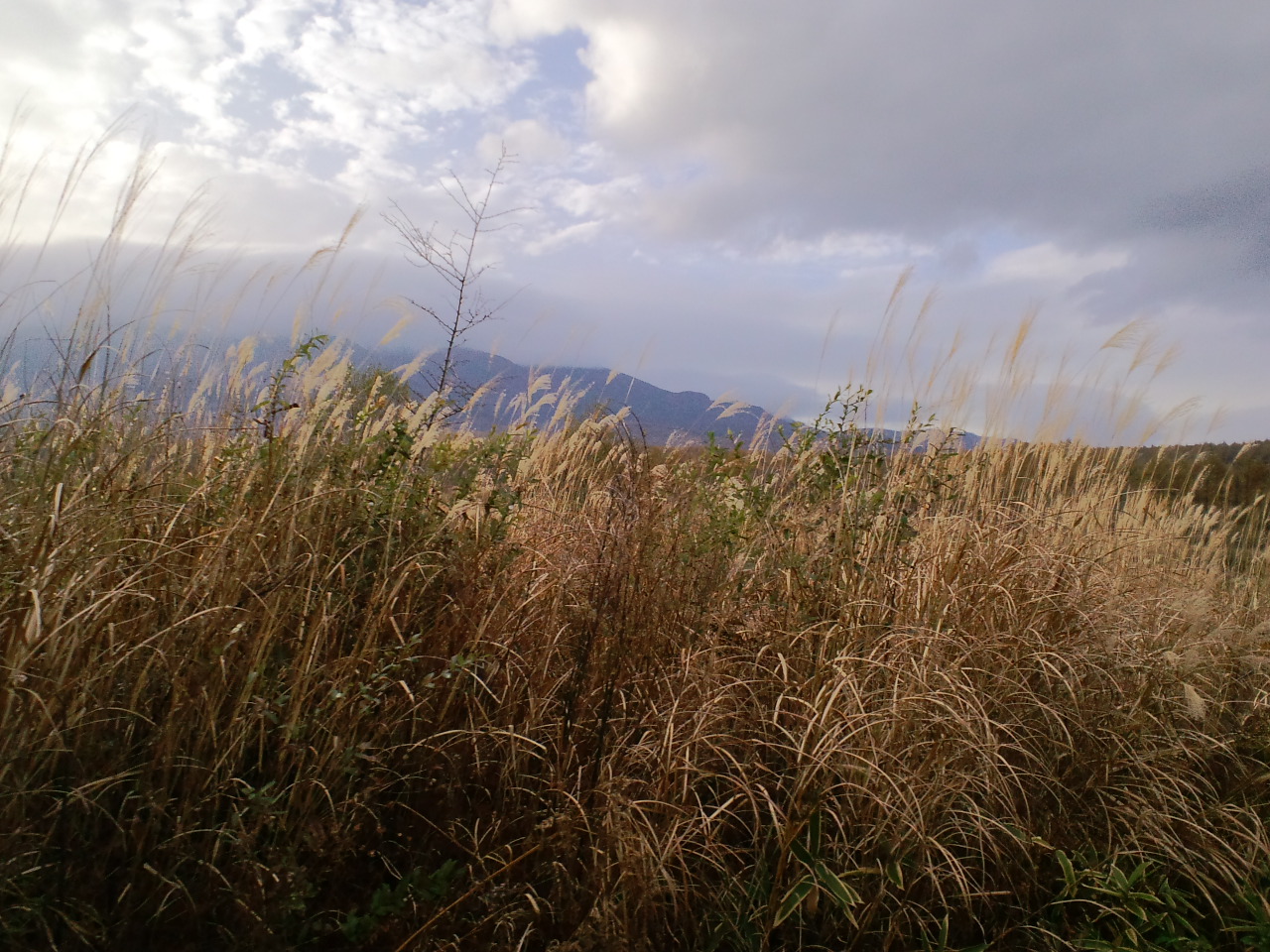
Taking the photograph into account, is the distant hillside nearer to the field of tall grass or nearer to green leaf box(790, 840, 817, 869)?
the field of tall grass

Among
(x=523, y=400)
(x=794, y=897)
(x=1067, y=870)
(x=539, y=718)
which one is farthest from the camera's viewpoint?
(x=523, y=400)

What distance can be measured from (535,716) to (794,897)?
0.82 m

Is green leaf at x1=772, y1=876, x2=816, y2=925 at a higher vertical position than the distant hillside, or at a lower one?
Answer: lower

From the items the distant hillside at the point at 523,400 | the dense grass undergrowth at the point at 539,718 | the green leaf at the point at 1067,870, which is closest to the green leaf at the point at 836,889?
the dense grass undergrowth at the point at 539,718

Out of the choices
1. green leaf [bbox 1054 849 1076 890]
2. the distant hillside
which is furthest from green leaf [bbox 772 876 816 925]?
the distant hillside

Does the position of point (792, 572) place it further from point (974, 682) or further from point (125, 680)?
point (125, 680)

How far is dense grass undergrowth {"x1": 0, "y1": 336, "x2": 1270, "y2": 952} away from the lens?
145cm

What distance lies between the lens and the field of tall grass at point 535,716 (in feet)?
4.76

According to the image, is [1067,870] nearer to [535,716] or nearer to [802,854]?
[802,854]

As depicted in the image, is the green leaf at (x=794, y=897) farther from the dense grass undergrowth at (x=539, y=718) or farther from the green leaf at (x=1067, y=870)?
the green leaf at (x=1067, y=870)

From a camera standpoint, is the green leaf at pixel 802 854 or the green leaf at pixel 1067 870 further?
the green leaf at pixel 1067 870

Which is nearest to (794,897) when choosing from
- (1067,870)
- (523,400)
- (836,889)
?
(836,889)

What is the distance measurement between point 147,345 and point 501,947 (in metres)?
2.42

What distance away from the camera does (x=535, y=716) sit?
200cm
